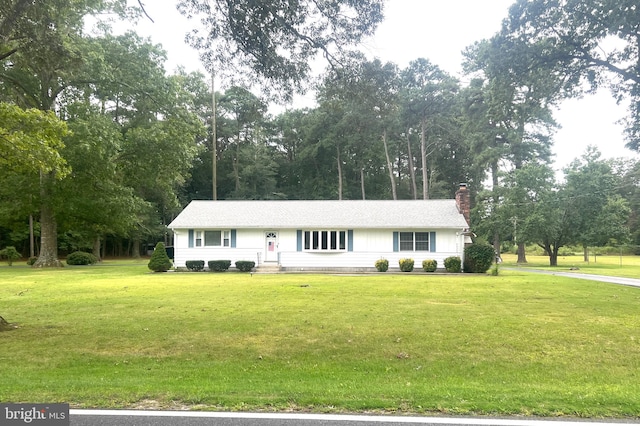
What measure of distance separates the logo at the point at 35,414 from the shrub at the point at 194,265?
71.1 feet

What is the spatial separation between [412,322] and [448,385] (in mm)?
3894

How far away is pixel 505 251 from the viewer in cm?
5903

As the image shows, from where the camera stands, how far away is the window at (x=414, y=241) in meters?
25.5

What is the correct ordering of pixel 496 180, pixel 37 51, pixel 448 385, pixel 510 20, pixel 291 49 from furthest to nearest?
pixel 496 180 < pixel 510 20 < pixel 37 51 < pixel 291 49 < pixel 448 385

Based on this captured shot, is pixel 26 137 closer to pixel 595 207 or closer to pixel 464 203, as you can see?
pixel 464 203

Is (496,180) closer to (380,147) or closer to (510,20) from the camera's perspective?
(380,147)

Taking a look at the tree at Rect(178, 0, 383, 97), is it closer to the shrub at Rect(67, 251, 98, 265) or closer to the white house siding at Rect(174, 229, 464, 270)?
the white house siding at Rect(174, 229, 464, 270)

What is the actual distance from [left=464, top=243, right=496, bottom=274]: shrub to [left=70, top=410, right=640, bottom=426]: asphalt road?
20.5m

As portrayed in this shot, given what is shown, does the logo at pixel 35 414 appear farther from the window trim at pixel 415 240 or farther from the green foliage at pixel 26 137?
the window trim at pixel 415 240

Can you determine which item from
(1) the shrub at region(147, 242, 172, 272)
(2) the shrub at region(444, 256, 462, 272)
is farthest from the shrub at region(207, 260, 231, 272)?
(2) the shrub at region(444, 256, 462, 272)

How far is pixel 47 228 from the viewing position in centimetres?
3014

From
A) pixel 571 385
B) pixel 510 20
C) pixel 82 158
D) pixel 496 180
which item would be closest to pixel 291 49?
pixel 571 385

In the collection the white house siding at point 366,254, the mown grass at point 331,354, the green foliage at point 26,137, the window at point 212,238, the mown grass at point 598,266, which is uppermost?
the green foliage at point 26,137

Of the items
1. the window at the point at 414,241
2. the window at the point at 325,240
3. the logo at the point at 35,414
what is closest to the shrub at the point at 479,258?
the window at the point at 414,241
